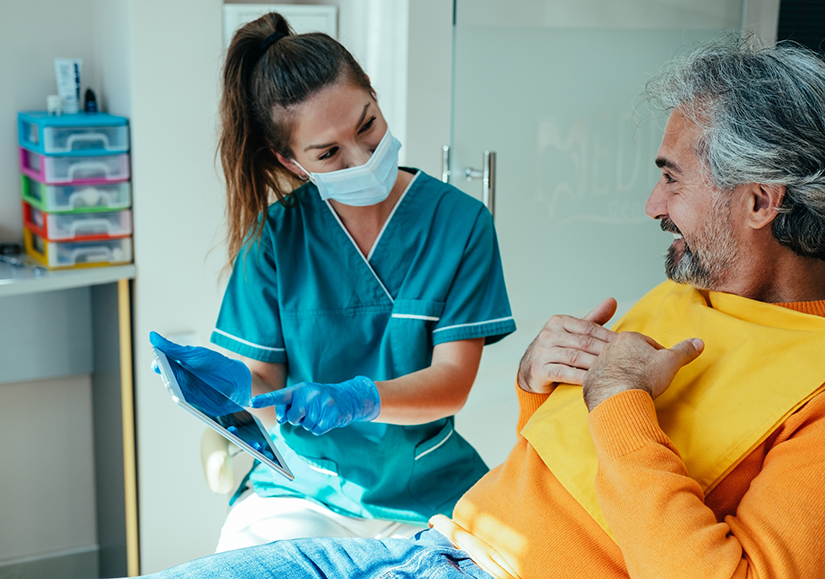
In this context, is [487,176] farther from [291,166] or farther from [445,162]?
[291,166]

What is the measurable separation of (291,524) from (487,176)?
52.3 inches

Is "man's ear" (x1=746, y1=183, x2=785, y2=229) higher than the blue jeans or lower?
higher

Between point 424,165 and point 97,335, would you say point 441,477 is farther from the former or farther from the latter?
point 97,335

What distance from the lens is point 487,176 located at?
2.40 m

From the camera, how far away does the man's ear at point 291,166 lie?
Result: 150cm

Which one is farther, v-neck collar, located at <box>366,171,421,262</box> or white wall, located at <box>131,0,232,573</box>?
white wall, located at <box>131,0,232,573</box>

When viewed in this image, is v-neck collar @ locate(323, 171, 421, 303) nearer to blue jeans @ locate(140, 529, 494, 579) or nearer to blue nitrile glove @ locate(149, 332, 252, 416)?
blue nitrile glove @ locate(149, 332, 252, 416)

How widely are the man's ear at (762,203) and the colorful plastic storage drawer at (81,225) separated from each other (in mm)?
1630

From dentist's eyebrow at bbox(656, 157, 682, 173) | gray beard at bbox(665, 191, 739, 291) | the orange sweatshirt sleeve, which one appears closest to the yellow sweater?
the orange sweatshirt sleeve

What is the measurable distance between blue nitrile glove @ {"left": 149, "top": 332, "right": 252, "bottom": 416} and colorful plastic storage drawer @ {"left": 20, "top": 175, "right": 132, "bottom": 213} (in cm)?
104

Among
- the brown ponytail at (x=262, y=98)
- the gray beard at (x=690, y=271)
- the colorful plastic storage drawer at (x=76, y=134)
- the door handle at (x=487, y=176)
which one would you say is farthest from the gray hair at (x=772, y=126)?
the colorful plastic storage drawer at (x=76, y=134)

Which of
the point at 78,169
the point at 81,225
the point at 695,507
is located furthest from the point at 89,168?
the point at 695,507

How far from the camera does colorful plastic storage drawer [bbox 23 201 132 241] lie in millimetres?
2062

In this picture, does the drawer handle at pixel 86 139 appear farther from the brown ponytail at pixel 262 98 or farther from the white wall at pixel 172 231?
the brown ponytail at pixel 262 98
